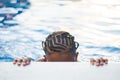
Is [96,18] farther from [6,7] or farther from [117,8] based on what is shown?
[6,7]

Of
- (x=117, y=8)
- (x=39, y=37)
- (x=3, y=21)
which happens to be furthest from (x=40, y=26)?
(x=117, y=8)

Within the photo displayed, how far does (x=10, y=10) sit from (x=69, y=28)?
0.37 metres

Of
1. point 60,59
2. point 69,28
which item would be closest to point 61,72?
point 60,59

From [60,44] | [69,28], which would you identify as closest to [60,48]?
[60,44]

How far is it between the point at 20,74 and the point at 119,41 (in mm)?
718

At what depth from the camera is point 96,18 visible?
1579 millimetres

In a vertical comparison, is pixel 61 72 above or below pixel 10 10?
below

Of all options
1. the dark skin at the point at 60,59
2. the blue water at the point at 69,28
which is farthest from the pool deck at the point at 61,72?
the blue water at the point at 69,28

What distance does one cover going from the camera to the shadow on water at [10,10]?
1.63 m

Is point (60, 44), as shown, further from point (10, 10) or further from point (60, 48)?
point (10, 10)

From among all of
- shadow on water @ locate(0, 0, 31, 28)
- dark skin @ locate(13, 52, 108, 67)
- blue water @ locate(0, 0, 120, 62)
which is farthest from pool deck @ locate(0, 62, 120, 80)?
shadow on water @ locate(0, 0, 31, 28)

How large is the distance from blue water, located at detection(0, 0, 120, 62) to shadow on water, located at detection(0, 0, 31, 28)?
0.02 meters

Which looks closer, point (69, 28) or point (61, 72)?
point (61, 72)

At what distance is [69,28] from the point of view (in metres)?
1.58
